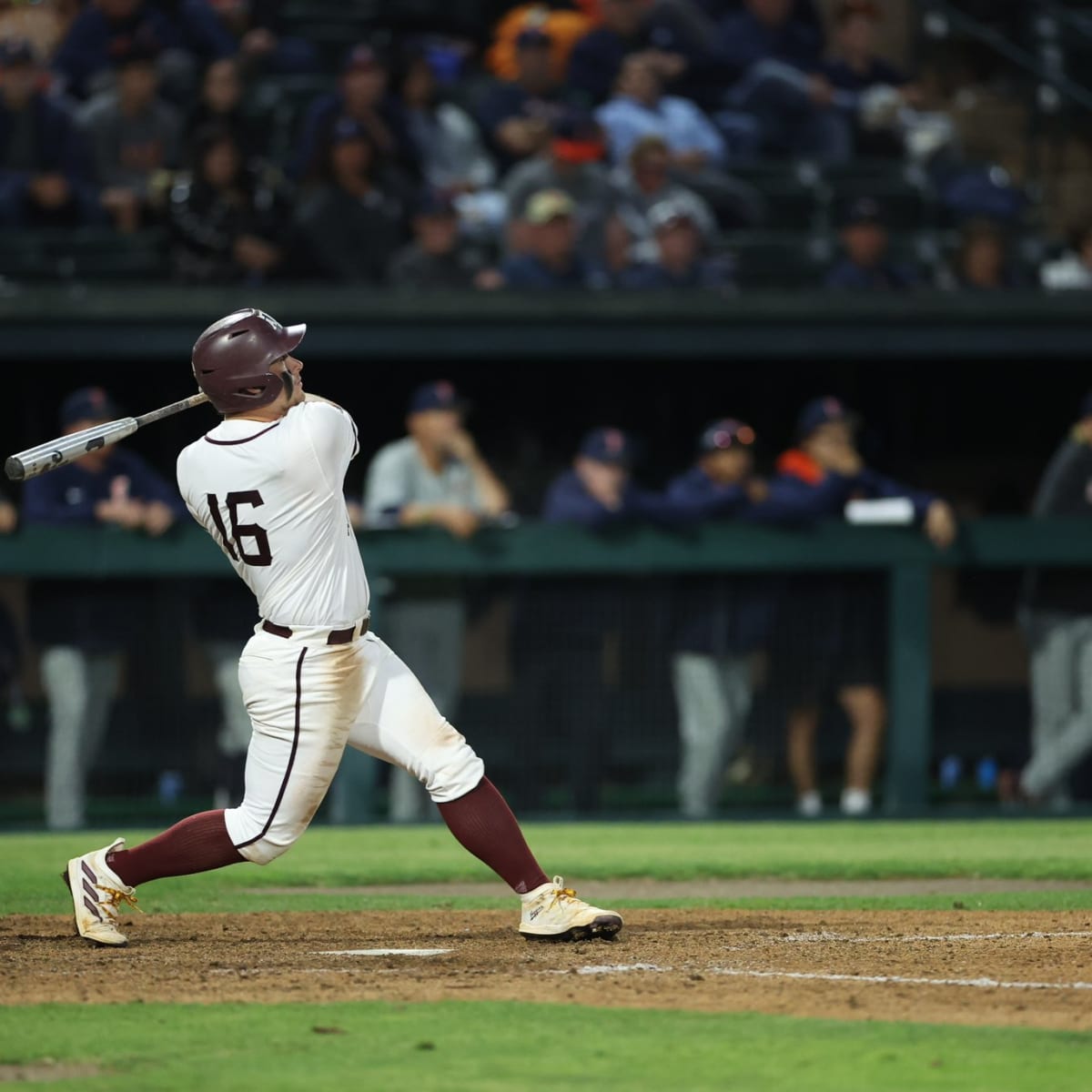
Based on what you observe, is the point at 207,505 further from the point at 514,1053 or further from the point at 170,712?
the point at 170,712

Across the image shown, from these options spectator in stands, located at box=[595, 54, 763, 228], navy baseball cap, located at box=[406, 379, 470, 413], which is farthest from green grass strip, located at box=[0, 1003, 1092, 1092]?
spectator in stands, located at box=[595, 54, 763, 228]

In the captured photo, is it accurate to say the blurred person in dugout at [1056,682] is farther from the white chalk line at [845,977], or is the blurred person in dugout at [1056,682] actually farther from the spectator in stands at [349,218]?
the white chalk line at [845,977]

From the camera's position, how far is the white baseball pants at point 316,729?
504cm

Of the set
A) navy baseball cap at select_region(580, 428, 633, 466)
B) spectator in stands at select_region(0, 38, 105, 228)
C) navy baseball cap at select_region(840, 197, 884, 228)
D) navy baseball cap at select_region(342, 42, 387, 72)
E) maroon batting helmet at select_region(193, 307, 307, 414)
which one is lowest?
navy baseball cap at select_region(580, 428, 633, 466)

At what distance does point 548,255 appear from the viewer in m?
10.8

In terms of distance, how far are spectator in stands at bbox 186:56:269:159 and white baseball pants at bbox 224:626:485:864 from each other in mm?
6365

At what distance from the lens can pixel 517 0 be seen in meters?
13.8

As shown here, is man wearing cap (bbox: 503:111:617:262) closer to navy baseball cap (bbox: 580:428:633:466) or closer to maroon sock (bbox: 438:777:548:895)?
navy baseball cap (bbox: 580:428:633:466)

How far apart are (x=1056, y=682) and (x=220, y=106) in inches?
213

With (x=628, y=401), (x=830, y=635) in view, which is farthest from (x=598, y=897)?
(x=628, y=401)

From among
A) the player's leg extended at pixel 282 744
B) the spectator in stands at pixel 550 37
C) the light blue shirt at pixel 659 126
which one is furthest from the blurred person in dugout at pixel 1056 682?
the player's leg extended at pixel 282 744

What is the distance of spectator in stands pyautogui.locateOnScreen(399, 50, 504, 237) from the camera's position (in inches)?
457

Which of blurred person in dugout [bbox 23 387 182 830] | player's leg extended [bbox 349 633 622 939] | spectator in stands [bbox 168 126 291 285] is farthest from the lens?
spectator in stands [bbox 168 126 291 285]

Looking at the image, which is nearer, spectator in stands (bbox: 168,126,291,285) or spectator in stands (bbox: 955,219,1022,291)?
spectator in stands (bbox: 168,126,291,285)
